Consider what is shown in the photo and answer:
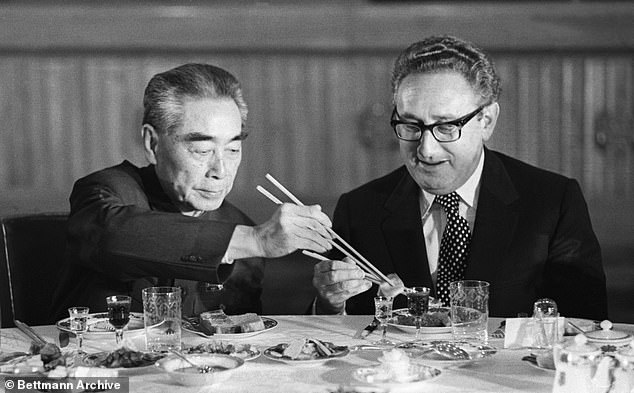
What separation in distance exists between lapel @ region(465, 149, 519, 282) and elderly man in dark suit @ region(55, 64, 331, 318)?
17.4 inches

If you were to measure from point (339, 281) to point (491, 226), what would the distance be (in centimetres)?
49

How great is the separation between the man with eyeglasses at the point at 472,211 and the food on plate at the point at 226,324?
1.05 ft

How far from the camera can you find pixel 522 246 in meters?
2.70

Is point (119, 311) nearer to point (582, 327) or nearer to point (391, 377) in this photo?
point (391, 377)

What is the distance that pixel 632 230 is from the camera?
4.56 meters

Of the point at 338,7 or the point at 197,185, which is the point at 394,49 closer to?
the point at 338,7

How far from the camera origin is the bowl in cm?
184

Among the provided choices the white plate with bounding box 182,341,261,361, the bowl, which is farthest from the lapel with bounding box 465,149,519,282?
the bowl

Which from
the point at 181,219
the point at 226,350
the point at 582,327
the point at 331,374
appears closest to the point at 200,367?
the point at 226,350

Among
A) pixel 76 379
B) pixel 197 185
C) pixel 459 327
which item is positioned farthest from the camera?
pixel 197 185

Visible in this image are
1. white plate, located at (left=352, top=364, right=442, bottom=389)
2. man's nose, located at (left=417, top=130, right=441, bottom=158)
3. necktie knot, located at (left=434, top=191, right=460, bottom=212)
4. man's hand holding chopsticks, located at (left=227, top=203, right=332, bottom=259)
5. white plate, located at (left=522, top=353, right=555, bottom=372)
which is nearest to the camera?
white plate, located at (left=352, top=364, right=442, bottom=389)

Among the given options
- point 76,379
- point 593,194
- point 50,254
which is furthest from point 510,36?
point 76,379

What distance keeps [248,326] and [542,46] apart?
9.20 feet

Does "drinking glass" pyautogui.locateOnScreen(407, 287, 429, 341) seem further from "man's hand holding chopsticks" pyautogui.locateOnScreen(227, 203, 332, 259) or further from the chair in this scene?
the chair
